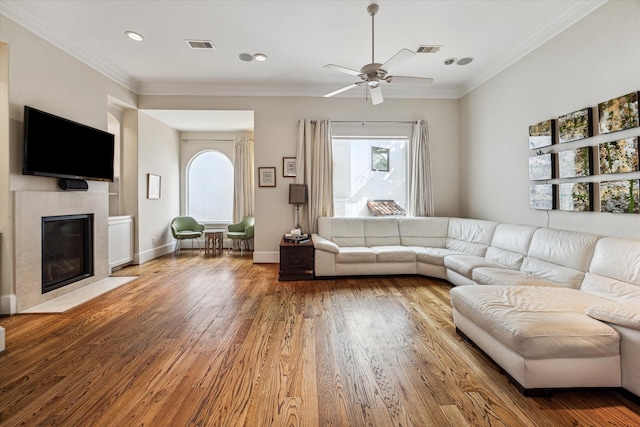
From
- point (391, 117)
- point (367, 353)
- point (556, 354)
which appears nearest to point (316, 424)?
point (367, 353)

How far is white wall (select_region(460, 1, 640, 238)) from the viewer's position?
105 inches

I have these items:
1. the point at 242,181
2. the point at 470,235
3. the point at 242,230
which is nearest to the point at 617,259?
the point at 470,235

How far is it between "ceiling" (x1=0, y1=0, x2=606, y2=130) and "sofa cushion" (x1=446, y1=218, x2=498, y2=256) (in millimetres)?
2308

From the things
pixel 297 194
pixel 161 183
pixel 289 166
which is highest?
pixel 289 166

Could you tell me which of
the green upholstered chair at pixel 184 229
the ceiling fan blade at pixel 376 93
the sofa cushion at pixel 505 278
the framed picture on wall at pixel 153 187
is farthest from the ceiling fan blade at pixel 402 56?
the green upholstered chair at pixel 184 229

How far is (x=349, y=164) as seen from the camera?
5707mm

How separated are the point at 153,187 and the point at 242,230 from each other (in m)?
1.98

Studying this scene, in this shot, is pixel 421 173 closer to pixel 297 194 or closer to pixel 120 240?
pixel 297 194

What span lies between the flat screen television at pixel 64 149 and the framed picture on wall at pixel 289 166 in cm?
264

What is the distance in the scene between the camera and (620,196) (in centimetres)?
267

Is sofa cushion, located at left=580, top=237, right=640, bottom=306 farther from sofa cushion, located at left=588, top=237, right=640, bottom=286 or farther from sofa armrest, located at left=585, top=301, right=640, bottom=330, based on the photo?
sofa armrest, located at left=585, top=301, right=640, bottom=330

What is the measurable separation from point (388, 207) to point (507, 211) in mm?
1986

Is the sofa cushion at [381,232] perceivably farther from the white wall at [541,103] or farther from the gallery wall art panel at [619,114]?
the gallery wall art panel at [619,114]

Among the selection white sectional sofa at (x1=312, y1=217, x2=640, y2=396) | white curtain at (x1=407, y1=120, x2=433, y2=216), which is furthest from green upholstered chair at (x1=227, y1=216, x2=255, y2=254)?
white curtain at (x1=407, y1=120, x2=433, y2=216)
